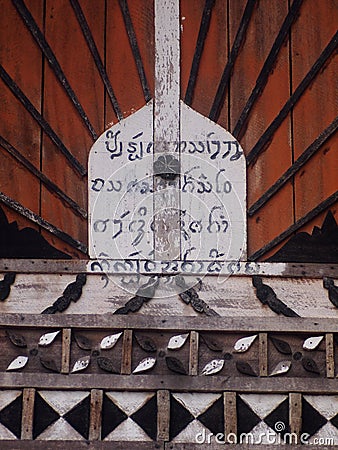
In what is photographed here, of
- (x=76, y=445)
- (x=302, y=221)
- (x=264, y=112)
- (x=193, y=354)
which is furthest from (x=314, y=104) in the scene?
(x=76, y=445)

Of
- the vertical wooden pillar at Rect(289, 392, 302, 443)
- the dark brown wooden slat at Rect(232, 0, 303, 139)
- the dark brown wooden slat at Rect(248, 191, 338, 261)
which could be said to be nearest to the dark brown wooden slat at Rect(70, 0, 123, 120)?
the dark brown wooden slat at Rect(232, 0, 303, 139)

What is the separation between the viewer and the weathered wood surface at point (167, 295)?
7.23 metres

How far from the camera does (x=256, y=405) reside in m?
7.09

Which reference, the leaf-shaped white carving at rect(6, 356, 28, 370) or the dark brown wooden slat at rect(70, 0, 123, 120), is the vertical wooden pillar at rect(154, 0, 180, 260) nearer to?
the dark brown wooden slat at rect(70, 0, 123, 120)

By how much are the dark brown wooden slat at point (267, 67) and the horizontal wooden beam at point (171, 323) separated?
0.86 m

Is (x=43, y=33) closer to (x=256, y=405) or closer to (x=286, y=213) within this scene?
(x=286, y=213)

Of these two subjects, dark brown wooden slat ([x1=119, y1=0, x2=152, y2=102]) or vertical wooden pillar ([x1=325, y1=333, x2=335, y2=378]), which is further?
dark brown wooden slat ([x1=119, y1=0, x2=152, y2=102])

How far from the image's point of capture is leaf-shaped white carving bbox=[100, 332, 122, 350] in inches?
282

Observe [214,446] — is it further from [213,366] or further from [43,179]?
[43,179]

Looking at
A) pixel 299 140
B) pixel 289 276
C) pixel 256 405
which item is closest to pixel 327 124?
pixel 299 140

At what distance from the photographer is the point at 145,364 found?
7.13 meters

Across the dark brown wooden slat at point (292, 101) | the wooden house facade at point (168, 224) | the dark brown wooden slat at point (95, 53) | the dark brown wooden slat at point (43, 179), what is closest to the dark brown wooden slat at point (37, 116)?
the wooden house facade at point (168, 224)

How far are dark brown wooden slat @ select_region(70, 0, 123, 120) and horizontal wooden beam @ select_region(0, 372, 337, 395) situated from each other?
1.18 m

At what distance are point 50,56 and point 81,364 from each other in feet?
4.55
